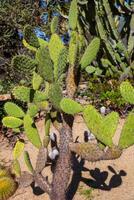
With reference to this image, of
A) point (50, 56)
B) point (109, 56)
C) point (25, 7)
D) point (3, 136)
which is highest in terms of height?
point (50, 56)

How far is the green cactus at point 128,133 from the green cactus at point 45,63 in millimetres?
813

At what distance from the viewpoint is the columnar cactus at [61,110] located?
3574mm

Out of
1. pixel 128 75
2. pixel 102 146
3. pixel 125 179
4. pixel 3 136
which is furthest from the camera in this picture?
pixel 128 75

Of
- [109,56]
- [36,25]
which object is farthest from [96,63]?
[36,25]

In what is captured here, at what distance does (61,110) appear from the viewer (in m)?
3.92

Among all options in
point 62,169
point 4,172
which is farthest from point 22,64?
point 4,172

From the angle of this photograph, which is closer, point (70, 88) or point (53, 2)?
point (70, 88)

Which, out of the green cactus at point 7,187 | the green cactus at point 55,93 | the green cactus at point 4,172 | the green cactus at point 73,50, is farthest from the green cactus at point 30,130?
the green cactus at point 4,172

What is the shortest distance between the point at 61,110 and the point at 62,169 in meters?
0.66

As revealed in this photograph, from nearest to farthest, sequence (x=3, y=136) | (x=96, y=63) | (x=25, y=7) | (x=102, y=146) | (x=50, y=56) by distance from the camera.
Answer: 1. (x=102, y=146)
2. (x=50, y=56)
3. (x=3, y=136)
4. (x=96, y=63)
5. (x=25, y=7)

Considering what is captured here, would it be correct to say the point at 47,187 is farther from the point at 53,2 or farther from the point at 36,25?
the point at 53,2

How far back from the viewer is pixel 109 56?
9125mm

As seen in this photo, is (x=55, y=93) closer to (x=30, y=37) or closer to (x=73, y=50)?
(x=73, y=50)

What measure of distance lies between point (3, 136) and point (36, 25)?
4.87 meters
